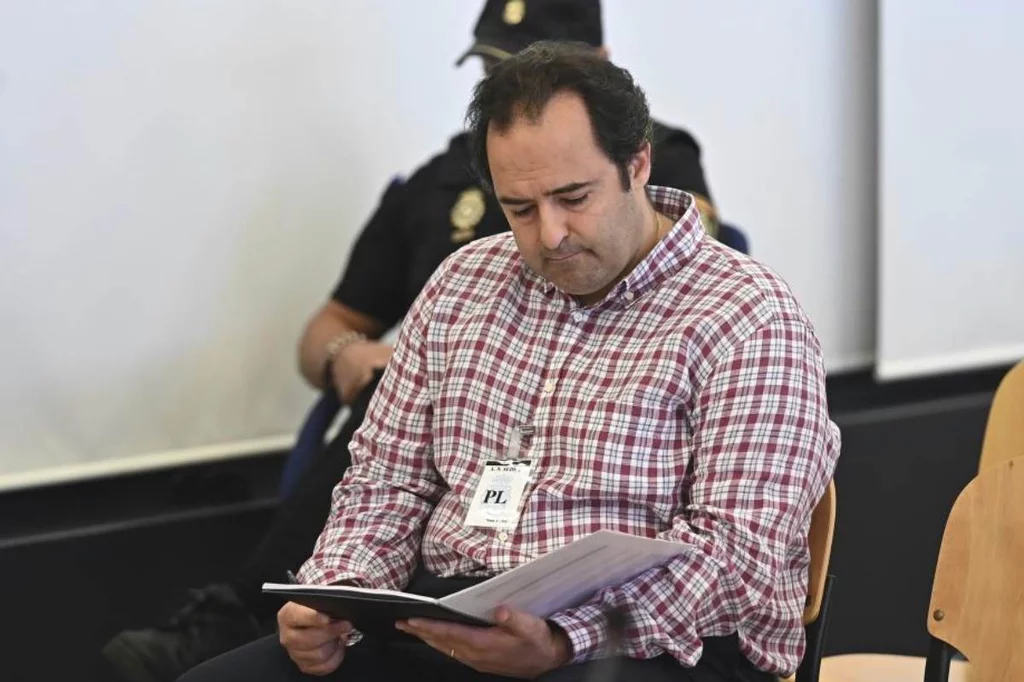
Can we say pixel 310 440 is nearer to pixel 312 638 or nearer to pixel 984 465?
pixel 312 638

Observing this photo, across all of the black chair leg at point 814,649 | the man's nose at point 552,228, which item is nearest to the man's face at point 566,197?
the man's nose at point 552,228

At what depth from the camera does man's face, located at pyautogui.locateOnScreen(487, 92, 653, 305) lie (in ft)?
4.81

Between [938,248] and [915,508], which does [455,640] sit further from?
[938,248]

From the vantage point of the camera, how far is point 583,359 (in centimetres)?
152

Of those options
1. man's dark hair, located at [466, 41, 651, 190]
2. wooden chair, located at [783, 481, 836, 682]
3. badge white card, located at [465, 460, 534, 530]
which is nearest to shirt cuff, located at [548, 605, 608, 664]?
badge white card, located at [465, 460, 534, 530]

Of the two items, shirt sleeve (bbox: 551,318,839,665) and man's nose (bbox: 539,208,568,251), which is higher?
man's nose (bbox: 539,208,568,251)

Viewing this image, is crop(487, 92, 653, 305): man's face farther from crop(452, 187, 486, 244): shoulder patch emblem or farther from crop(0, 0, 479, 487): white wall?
crop(0, 0, 479, 487): white wall

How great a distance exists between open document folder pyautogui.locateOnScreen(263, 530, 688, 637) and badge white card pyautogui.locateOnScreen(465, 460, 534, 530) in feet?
0.53

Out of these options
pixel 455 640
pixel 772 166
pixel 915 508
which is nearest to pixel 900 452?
pixel 915 508

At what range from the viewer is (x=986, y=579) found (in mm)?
1368

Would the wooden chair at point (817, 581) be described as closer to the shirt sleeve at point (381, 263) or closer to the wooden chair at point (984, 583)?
the wooden chair at point (984, 583)

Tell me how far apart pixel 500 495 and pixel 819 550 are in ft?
1.24

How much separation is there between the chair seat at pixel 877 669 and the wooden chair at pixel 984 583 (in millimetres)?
231

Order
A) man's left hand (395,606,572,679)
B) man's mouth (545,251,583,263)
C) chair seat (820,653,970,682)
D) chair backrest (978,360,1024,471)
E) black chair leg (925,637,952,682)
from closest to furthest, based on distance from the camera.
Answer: man's left hand (395,606,572,679) → black chair leg (925,637,952,682) → man's mouth (545,251,583,263) → chair seat (820,653,970,682) → chair backrest (978,360,1024,471)
